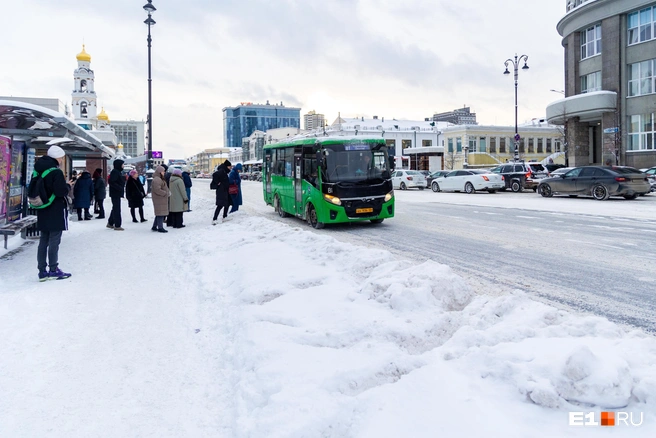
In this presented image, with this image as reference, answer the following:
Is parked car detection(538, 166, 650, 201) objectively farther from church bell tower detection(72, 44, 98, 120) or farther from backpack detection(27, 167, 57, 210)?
church bell tower detection(72, 44, 98, 120)

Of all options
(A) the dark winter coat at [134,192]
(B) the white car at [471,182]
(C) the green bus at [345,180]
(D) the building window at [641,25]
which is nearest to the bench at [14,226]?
(A) the dark winter coat at [134,192]

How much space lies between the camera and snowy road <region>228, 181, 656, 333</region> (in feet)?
22.0

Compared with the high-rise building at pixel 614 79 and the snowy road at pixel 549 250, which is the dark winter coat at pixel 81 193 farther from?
the high-rise building at pixel 614 79

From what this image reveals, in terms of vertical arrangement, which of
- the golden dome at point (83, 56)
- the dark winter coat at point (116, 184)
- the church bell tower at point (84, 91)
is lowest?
the dark winter coat at point (116, 184)

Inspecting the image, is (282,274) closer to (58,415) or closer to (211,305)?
(211,305)

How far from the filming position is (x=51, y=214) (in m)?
7.95

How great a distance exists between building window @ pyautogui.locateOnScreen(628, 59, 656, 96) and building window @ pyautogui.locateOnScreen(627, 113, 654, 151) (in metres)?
1.83

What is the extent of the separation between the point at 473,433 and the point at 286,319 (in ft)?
9.13

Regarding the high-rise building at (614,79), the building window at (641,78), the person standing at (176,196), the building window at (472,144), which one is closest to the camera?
the person standing at (176,196)

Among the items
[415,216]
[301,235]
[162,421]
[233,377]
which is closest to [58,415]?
[162,421]

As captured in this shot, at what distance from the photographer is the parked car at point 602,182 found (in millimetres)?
23312

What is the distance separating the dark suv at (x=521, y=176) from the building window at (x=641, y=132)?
963 centimetres

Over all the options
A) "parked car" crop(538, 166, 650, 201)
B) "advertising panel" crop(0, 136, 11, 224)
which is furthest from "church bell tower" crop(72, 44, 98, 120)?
"advertising panel" crop(0, 136, 11, 224)

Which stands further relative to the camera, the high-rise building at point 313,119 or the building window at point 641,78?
the high-rise building at point 313,119
